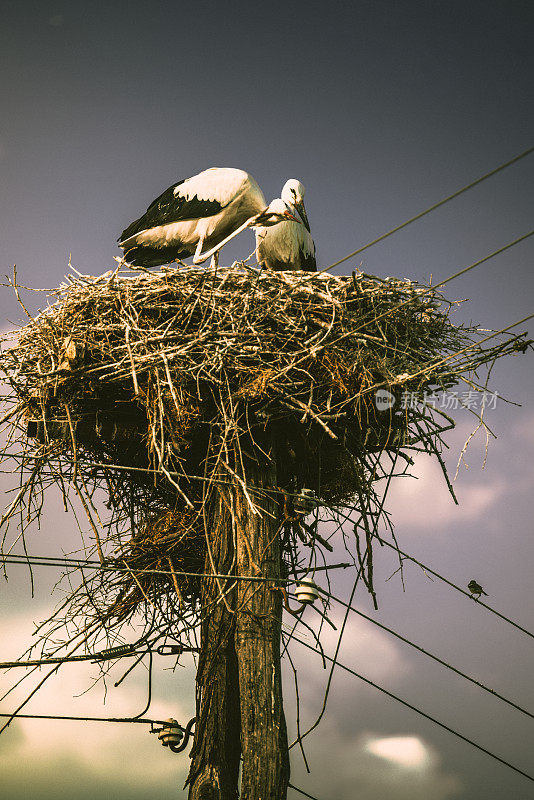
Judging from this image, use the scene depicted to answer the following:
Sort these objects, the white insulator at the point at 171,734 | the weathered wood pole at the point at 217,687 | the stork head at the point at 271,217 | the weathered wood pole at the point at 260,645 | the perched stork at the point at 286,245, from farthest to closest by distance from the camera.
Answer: the perched stork at the point at 286,245 < the stork head at the point at 271,217 < the white insulator at the point at 171,734 < the weathered wood pole at the point at 217,687 < the weathered wood pole at the point at 260,645

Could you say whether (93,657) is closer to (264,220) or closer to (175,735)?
(175,735)

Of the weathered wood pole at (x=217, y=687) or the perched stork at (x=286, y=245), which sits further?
the perched stork at (x=286, y=245)

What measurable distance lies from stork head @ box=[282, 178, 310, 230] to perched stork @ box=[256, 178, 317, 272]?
0.18ft

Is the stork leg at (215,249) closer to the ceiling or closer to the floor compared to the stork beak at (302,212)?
closer to the floor

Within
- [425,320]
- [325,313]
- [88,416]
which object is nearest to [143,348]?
[88,416]

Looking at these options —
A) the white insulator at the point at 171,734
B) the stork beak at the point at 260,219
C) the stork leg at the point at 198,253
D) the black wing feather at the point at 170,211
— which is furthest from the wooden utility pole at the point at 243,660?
the black wing feather at the point at 170,211

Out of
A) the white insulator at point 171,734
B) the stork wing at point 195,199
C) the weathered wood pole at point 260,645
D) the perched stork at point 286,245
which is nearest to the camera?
the weathered wood pole at point 260,645

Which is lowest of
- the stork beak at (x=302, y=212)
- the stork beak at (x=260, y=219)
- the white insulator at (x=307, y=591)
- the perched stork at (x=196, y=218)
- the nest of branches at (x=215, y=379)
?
the white insulator at (x=307, y=591)

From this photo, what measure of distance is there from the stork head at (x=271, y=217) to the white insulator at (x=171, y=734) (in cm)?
363

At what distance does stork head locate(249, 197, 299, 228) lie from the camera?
18.8 feet

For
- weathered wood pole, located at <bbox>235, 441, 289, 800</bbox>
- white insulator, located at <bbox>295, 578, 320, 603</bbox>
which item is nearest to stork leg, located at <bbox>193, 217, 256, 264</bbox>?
weathered wood pole, located at <bbox>235, 441, 289, 800</bbox>

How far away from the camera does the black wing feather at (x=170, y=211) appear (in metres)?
5.95

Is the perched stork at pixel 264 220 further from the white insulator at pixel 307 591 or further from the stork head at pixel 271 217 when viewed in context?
the white insulator at pixel 307 591

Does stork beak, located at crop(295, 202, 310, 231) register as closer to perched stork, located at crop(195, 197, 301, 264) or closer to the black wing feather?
perched stork, located at crop(195, 197, 301, 264)
